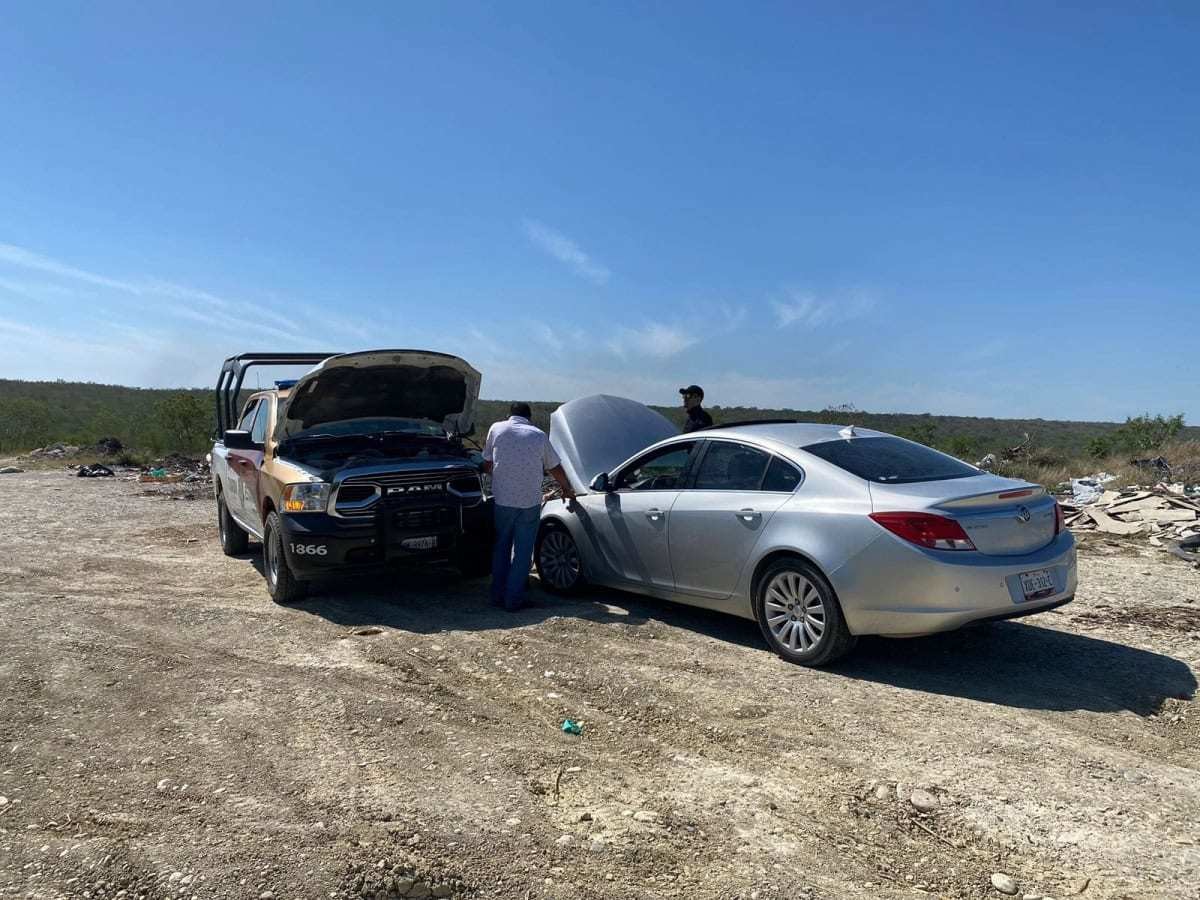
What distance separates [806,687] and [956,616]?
0.98 metres

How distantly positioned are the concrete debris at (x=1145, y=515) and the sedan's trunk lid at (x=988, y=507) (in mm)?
5853

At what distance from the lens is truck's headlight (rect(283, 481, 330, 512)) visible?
7535mm

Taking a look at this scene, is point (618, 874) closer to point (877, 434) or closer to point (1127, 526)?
point (877, 434)

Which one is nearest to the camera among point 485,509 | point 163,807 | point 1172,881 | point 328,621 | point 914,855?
point 1172,881

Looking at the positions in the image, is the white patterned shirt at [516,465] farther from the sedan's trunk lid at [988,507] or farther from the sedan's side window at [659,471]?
the sedan's trunk lid at [988,507]

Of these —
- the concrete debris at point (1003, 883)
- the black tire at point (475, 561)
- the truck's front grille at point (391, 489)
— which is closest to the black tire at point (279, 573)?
the truck's front grille at point (391, 489)

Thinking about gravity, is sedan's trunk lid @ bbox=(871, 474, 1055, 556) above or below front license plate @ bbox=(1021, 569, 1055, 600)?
above

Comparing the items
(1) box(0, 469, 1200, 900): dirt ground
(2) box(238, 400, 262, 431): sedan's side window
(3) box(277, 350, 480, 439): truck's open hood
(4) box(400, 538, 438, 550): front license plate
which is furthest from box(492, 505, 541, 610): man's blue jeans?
(2) box(238, 400, 262, 431): sedan's side window

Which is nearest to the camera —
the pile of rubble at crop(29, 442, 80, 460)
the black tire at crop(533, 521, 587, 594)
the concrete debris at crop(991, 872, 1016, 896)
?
the concrete debris at crop(991, 872, 1016, 896)

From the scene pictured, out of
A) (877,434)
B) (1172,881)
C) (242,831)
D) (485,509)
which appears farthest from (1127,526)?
(242,831)

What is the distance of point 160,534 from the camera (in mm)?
12414

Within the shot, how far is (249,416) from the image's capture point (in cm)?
992

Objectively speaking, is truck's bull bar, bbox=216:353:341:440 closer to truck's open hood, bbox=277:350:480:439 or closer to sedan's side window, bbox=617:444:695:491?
truck's open hood, bbox=277:350:480:439

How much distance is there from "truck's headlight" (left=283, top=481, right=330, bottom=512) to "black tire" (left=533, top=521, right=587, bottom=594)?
1.99m
